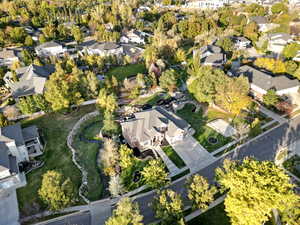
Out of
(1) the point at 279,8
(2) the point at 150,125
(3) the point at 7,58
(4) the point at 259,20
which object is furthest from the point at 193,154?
(1) the point at 279,8

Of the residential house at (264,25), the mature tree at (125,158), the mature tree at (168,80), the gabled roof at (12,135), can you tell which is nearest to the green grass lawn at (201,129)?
the mature tree at (168,80)

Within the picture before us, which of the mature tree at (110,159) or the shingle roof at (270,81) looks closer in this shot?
the mature tree at (110,159)

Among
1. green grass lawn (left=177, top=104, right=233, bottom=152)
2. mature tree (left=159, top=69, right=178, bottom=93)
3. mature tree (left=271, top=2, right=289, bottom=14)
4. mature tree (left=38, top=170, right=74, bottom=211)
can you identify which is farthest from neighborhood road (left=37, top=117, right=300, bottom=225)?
mature tree (left=271, top=2, right=289, bottom=14)

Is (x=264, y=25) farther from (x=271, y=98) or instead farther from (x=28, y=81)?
(x=28, y=81)

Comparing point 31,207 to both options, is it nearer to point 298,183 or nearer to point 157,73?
point 298,183

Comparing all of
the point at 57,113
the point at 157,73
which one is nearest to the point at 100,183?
the point at 57,113

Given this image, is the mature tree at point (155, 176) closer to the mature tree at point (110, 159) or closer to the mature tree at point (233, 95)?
the mature tree at point (110, 159)

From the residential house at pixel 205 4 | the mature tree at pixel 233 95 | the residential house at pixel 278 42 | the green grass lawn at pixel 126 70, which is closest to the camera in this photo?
the mature tree at pixel 233 95

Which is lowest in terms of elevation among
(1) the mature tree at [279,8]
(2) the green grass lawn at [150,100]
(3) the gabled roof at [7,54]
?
(2) the green grass lawn at [150,100]
